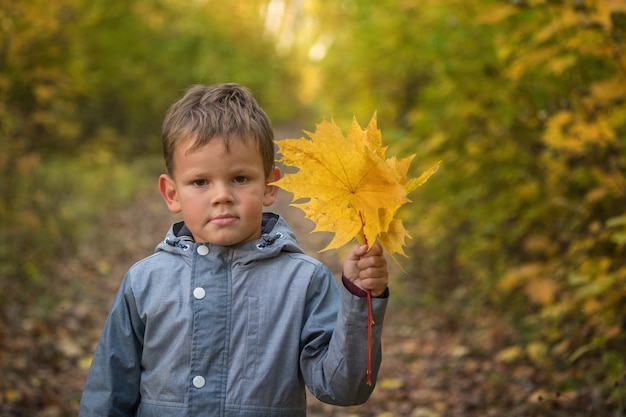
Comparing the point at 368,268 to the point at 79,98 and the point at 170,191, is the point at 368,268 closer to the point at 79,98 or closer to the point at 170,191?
the point at 170,191

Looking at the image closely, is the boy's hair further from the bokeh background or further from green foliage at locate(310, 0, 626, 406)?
green foliage at locate(310, 0, 626, 406)

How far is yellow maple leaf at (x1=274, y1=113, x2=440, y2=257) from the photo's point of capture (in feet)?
5.50

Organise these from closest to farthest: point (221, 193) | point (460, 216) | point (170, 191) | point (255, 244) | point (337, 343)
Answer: point (337, 343), point (221, 193), point (255, 244), point (170, 191), point (460, 216)

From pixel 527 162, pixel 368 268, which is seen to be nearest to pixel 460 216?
pixel 527 162

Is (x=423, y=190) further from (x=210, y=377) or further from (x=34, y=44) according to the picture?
(x=210, y=377)

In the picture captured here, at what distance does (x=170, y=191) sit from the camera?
2191mm

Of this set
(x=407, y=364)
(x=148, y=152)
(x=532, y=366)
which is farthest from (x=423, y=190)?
(x=148, y=152)

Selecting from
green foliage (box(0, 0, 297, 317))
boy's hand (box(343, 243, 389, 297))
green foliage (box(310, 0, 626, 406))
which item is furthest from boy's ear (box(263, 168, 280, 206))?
green foliage (box(310, 0, 626, 406))

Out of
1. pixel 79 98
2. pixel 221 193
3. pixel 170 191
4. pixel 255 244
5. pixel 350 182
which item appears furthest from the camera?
pixel 79 98

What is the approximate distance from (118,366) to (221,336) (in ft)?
1.13

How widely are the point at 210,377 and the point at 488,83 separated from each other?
4.06 meters

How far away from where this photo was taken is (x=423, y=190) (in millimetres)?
6805

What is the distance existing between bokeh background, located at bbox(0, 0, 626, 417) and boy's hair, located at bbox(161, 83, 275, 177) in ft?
1.39

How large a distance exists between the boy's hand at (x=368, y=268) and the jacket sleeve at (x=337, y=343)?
38 mm
